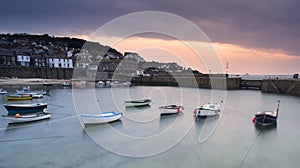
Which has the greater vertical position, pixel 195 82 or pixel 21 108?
pixel 195 82

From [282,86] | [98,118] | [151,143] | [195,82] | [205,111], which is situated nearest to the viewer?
[151,143]

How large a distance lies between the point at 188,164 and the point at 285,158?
15.6ft

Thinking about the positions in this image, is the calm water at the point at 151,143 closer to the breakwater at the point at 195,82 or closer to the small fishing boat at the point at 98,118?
the small fishing boat at the point at 98,118

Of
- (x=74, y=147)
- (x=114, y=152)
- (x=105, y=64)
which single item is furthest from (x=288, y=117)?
(x=105, y=64)

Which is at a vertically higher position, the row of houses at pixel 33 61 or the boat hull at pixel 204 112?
the row of houses at pixel 33 61

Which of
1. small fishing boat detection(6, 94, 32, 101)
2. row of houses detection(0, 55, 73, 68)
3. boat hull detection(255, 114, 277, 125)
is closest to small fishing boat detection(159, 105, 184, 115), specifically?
boat hull detection(255, 114, 277, 125)

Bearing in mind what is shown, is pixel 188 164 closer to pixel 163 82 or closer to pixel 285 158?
pixel 285 158

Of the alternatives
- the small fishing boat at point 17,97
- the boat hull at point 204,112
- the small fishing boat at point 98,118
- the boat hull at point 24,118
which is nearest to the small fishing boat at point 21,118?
the boat hull at point 24,118

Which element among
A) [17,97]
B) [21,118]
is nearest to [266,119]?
[21,118]

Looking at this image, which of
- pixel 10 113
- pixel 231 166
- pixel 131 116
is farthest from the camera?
pixel 131 116

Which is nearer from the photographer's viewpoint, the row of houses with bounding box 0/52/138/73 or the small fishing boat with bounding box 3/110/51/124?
the small fishing boat with bounding box 3/110/51/124

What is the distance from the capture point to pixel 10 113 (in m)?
15.8

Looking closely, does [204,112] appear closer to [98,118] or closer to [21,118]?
[98,118]

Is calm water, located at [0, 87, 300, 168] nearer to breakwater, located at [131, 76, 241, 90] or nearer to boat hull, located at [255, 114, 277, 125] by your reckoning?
boat hull, located at [255, 114, 277, 125]
